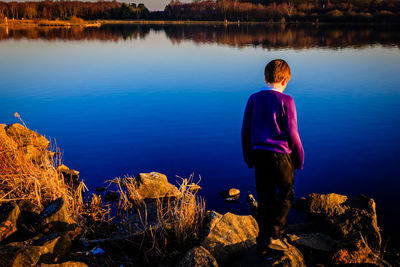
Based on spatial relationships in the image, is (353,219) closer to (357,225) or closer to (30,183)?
(357,225)

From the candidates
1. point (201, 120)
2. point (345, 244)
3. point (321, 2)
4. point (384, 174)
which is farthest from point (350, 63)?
point (321, 2)

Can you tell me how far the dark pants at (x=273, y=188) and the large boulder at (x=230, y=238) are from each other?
0.45 meters

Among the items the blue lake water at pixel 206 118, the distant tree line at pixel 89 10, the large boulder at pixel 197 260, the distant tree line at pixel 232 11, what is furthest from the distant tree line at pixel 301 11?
the large boulder at pixel 197 260

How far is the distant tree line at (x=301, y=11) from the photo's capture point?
124 m

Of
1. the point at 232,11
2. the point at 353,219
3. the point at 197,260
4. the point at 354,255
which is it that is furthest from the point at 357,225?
the point at 232,11

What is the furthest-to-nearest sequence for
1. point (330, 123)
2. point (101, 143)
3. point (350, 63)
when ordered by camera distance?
point (350, 63) → point (330, 123) → point (101, 143)

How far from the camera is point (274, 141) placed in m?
4.41

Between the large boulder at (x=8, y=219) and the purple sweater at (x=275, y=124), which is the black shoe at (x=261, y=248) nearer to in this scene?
the purple sweater at (x=275, y=124)

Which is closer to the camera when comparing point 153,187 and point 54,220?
point 54,220

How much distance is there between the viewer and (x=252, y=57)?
115 ft

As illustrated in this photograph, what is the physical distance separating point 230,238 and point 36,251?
8.45ft

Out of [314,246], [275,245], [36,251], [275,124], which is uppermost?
[275,124]

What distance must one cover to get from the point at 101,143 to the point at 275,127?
9.62m

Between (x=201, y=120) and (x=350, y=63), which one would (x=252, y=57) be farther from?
(x=201, y=120)
